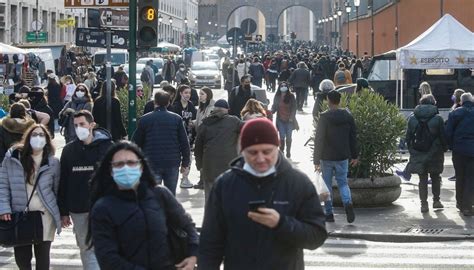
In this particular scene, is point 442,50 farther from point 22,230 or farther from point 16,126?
point 22,230

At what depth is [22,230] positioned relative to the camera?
27.6 feet

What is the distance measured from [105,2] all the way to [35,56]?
25304mm

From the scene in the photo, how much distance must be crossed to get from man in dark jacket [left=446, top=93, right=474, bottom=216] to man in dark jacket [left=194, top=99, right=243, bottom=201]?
3.43 metres

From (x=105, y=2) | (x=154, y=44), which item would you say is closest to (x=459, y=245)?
(x=154, y=44)

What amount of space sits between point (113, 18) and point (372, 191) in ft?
18.5

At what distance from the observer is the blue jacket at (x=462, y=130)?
13.7 meters

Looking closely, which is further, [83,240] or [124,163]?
[83,240]

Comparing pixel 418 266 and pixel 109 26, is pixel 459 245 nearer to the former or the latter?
pixel 418 266

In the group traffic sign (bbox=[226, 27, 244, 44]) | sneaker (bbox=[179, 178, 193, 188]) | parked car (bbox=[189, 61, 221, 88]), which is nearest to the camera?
sneaker (bbox=[179, 178, 193, 188])

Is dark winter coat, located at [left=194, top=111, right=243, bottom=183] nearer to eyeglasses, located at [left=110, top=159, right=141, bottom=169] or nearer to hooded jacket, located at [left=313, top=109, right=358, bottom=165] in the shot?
hooded jacket, located at [left=313, top=109, right=358, bottom=165]

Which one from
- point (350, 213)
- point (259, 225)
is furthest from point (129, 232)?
point (350, 213)

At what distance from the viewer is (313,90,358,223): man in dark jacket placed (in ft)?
41.8

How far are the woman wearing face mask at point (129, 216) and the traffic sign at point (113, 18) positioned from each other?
11366 millimetres

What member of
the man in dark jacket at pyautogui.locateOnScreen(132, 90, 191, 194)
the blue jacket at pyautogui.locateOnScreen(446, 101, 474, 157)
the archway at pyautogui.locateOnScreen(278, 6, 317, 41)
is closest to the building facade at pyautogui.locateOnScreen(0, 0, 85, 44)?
the blue jacket at pyautogui.locateOnScreen(446, 101, 474, 157)
